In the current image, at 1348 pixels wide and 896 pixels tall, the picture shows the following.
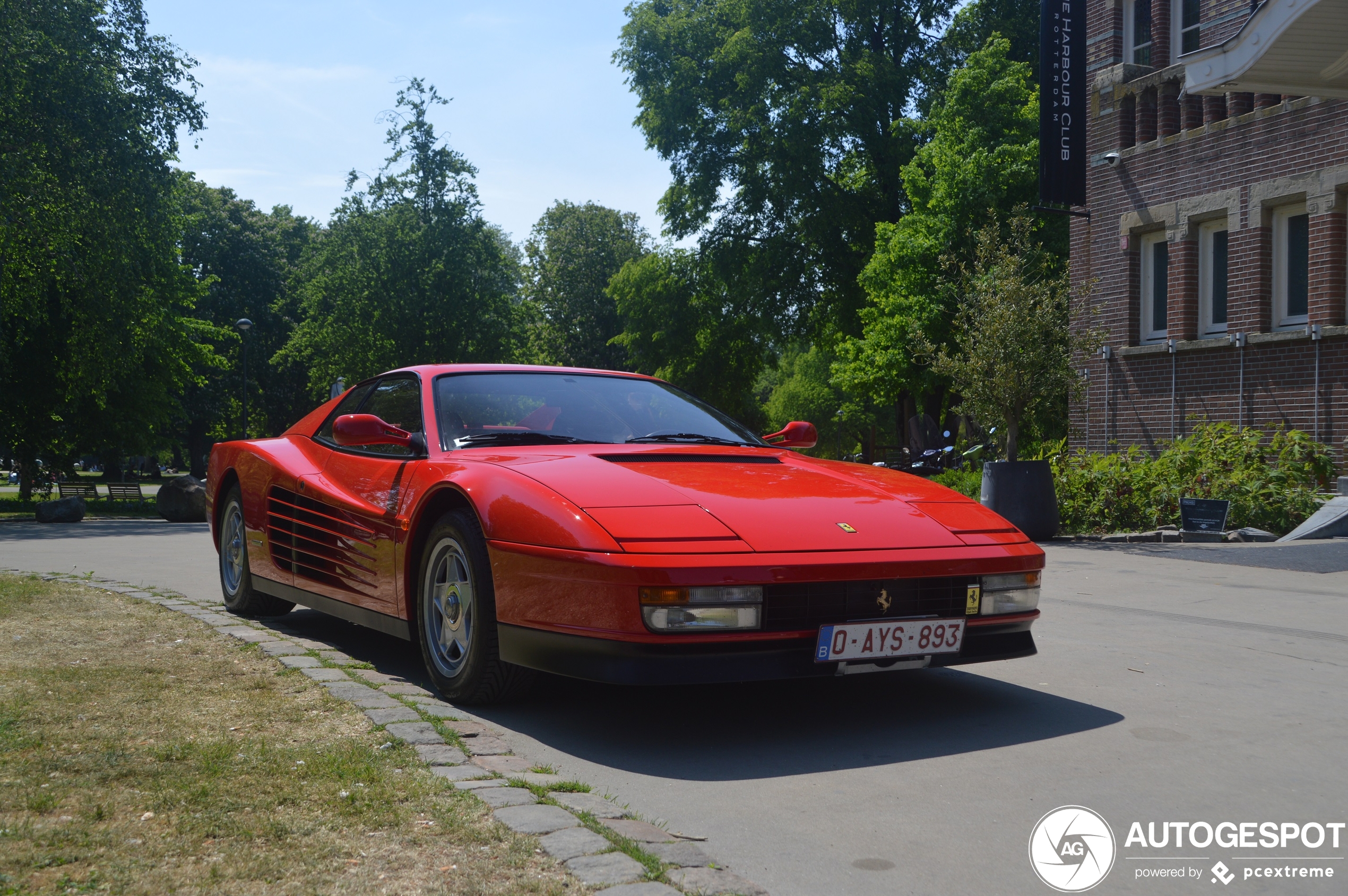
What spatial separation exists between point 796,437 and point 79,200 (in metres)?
23.1

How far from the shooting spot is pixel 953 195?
27422mm

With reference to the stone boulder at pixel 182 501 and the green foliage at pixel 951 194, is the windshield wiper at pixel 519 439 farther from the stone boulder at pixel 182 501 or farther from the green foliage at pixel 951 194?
the green foliage at pixel 951 194

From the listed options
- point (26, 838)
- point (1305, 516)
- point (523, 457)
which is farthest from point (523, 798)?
point (1305, 516)

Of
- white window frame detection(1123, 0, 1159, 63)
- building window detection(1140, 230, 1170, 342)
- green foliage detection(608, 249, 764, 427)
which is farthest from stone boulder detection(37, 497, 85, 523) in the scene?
white window frame detection(1123, 0, 1159, 63)

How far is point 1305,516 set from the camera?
13.1m

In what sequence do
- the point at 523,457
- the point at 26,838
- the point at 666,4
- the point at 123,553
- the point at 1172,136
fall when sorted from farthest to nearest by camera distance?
the point at 666,4, the point at 1172,136, the point at 123,553, the point at 523,457, the point at 26,838

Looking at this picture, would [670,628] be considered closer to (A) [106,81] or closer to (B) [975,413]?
(B) [975,413]

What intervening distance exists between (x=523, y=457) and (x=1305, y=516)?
11.3 m

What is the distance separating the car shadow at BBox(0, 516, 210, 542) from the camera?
57.2 feet

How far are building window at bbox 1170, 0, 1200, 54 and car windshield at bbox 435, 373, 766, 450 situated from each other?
47.6 feet

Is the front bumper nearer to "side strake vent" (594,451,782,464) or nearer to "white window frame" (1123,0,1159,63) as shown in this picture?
"side strake vent" (594,451,782,464)

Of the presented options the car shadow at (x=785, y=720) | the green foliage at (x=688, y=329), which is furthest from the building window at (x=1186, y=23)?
the green foliage at (x=688, y=329)

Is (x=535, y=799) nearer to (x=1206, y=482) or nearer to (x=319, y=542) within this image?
(x=319, y=542)

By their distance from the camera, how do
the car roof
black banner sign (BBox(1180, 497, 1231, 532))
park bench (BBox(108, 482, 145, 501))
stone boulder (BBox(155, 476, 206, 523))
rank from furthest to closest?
park bench (BBox(108, 482, 145, 501)) → stone boulder (BBox(155, 476, 206, 523)) → black banner sign (BBox(1180, 497, 1231, 532)) → the car roof
